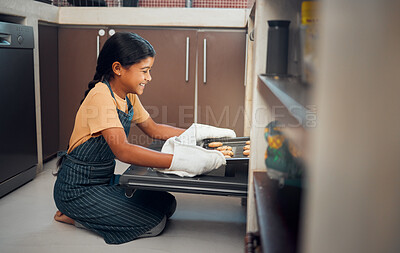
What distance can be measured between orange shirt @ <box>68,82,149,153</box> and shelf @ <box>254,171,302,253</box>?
71cm

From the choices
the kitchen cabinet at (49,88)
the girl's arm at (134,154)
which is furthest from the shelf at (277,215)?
the kitchen cabinet at (49,88)

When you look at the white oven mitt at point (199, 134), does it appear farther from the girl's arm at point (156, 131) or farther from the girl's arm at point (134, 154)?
the girl's arm at point (134, 154)

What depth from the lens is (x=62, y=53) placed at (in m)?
2.77

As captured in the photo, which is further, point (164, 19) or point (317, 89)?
point (164, 19)

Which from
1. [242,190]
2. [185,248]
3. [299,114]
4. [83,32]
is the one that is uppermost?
[83,32]

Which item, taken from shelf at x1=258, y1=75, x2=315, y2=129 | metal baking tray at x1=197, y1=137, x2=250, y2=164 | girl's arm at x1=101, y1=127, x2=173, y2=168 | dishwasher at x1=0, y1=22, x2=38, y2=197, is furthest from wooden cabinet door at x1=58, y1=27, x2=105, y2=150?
shelf at x1=258, y1=75, x2=315, y2=129

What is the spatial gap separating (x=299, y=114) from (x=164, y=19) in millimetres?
2128

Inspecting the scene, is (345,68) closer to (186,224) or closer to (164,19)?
(186,224)

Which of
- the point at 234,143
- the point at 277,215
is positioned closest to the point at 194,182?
the point at 234,143

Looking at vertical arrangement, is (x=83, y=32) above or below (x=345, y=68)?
above

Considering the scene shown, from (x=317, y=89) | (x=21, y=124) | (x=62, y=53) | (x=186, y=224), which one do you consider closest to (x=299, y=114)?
(x=317, y=89)

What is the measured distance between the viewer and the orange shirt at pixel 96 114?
163 cm

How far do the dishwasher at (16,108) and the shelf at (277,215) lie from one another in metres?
1.42

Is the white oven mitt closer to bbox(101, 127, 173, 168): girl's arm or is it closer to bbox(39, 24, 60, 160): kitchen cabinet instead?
bbox(101, 127, 173, 168): girl's arm
